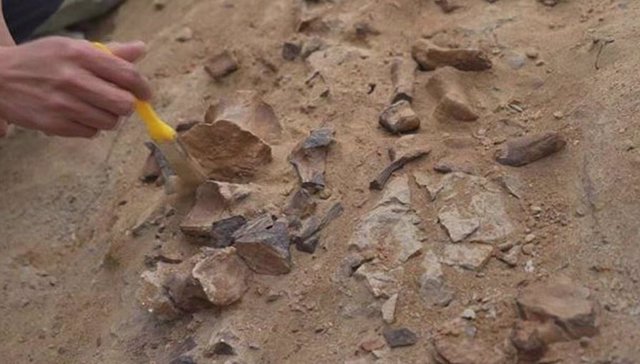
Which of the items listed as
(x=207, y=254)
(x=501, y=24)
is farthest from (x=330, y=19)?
(x=207, y=254)

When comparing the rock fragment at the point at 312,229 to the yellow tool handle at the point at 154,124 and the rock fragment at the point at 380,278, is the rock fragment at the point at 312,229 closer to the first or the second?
the rock fragment at the point at 380,278

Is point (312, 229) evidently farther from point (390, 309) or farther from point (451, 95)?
point (451, 95)

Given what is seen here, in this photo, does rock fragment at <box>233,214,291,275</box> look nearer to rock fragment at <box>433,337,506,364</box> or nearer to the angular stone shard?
the angular stone shard

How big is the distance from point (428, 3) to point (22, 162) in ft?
3.21

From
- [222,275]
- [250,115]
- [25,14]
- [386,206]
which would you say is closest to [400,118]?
[386,206]

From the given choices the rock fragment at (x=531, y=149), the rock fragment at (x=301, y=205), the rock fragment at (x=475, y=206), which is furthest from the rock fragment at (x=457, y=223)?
the rock fragment at (x=301, y=205)

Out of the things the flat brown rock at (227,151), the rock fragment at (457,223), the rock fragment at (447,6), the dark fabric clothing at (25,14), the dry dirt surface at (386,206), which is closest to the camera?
the dry dirt surface at (386,206)

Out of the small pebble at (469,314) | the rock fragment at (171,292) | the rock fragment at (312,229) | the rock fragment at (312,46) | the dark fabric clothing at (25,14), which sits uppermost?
the dark fabric clothing at (25,14)

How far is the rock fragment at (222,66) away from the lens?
2.16 metres

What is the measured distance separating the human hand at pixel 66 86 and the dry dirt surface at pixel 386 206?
0.30 meters

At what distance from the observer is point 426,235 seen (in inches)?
62.0

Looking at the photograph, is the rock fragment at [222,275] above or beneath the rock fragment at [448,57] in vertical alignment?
beneath

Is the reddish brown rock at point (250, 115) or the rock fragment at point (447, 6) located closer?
the reddish brown rock at point (250, 115)

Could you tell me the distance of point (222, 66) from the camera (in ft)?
7.11
